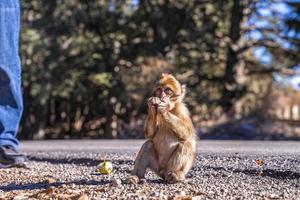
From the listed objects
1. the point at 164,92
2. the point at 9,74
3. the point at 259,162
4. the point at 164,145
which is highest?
the point at 9,74

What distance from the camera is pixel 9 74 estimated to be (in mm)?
5879

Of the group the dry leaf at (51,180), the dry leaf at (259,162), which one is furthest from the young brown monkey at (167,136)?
the dry leaf at (259,162)

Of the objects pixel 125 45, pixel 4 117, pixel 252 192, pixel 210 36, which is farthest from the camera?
pixel 125 45

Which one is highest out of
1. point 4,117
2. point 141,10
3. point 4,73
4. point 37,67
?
point 141,10

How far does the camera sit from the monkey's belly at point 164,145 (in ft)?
16.2

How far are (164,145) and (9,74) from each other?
188 cm

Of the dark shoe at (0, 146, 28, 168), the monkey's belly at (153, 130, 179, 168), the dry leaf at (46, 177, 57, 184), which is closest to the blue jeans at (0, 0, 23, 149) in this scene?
the dark shoe at (0, 146, 28, 168)

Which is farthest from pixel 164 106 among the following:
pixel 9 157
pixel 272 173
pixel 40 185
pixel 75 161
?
pixel 75 161

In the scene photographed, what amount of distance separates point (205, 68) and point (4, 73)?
53.3ft

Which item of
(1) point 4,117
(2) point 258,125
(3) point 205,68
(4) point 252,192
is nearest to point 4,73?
(1) point 4,117

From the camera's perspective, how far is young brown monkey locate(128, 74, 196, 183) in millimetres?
4844

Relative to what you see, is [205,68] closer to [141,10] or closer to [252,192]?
[141,10]

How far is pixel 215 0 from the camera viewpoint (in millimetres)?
20078

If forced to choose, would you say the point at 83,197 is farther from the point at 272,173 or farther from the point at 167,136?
the point at 272,173
